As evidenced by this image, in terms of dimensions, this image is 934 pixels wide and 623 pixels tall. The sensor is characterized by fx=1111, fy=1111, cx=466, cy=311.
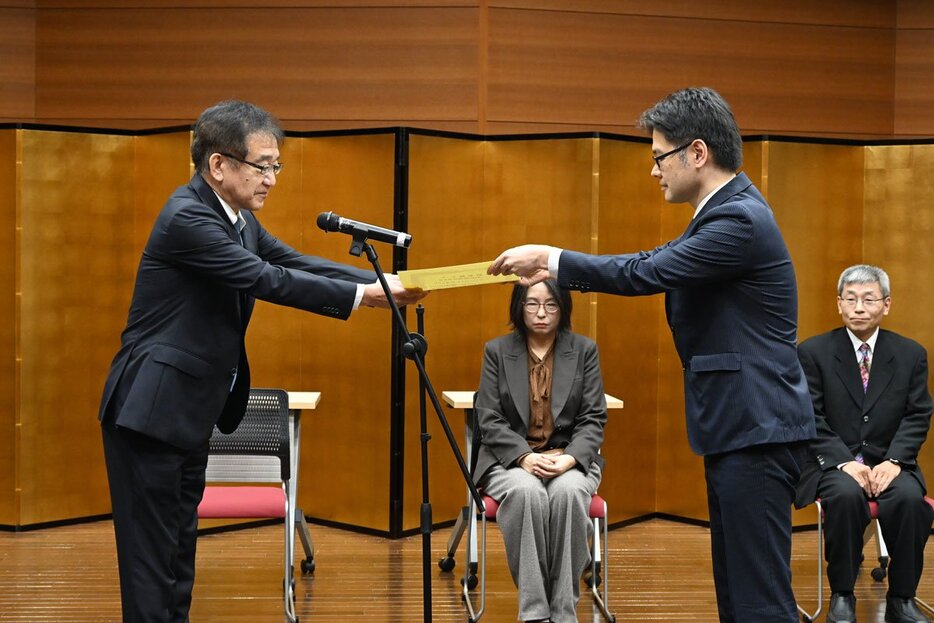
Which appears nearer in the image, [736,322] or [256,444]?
[736,322]

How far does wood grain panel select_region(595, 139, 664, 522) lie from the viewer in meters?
6.00

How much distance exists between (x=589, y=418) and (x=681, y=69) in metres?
2.89

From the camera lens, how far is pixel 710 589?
5.02 m

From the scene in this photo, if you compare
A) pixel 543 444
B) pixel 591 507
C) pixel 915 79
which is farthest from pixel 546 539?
pixel 915 79

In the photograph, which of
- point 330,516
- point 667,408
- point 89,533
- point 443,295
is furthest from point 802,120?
point 89,533

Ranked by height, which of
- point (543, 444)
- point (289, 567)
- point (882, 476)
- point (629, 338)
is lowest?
point (289, 567)

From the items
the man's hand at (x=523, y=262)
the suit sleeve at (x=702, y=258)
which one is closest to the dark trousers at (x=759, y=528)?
the suit sleeve at (x=702, y=258)

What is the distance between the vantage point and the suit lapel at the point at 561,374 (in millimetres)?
4797

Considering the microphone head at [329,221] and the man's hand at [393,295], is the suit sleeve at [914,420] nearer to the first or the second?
the man's hand at [393,295]

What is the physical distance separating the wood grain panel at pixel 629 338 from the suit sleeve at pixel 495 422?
50.5 inches

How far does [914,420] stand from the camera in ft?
16.0

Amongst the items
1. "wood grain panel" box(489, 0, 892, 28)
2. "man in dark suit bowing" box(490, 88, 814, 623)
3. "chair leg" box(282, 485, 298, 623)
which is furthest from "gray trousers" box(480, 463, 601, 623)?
"wood grain panel" box(489, 0, 892, 28)

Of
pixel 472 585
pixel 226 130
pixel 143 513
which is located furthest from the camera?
pixel 472 585

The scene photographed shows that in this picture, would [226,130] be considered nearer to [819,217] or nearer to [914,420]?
[914,420]
